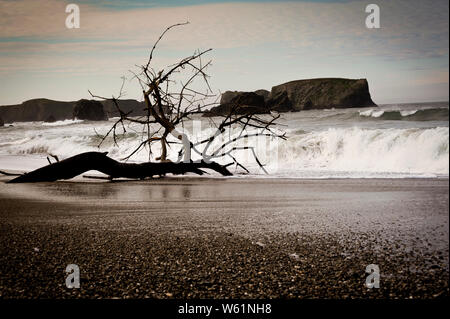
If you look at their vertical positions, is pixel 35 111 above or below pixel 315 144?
above

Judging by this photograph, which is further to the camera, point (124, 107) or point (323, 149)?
point (323, 149)

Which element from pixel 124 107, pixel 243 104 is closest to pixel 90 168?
pixel 124 107

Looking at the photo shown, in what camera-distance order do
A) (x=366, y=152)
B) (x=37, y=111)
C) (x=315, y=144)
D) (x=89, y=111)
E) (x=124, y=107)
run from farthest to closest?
(x=315, y=144), (x=366, y=152), (x=124, y=107), (x=89, y=111), (x=37, y=111)

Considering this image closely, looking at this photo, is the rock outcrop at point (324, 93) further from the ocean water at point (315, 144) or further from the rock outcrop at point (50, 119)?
the rock outcrop at point (50, 119)

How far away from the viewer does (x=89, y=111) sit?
3.16 metres

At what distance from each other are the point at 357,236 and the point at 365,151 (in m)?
2.71

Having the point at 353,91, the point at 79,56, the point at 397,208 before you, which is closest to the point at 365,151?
the point at 353,91

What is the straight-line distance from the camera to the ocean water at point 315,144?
3.33m

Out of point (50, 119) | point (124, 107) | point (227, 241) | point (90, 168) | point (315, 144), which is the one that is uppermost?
point (124, 107)

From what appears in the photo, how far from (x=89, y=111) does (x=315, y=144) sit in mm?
2802

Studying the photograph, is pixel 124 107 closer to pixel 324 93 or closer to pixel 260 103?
pixel 260 103

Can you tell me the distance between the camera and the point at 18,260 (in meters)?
1.72

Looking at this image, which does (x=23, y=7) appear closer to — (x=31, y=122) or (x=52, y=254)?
(x=31, y=122)

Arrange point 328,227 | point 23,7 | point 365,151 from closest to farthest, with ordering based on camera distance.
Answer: point 328,227, point 23,7, point 365,151
